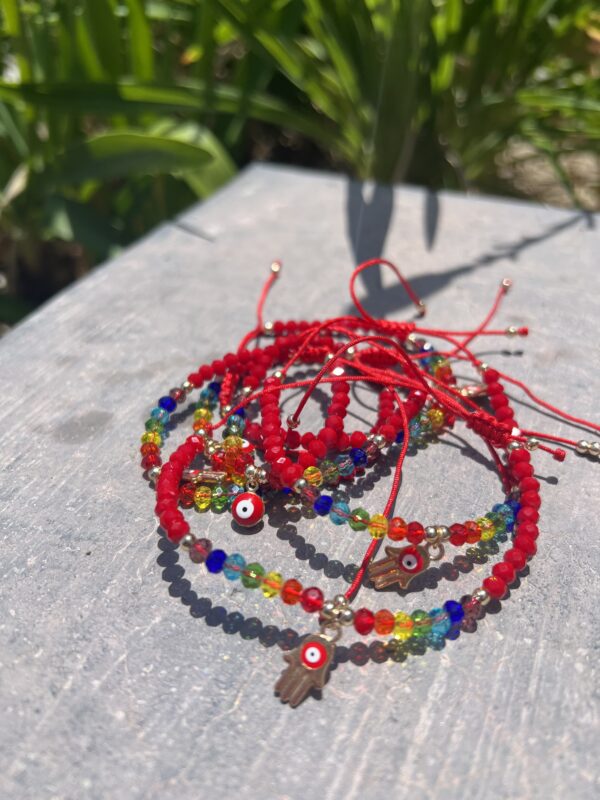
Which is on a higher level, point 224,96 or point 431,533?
point 224,96

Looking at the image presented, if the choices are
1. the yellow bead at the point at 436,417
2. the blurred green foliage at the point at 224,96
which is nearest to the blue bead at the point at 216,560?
the yellow bead at the point at 436,417

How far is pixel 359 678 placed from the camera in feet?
2.10

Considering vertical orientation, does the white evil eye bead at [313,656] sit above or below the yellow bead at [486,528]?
above

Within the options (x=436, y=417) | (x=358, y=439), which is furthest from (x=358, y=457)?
(x=436, y=417)

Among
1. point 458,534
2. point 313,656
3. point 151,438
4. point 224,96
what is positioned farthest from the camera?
point 224,96

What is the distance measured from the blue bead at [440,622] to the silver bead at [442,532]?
77 mm

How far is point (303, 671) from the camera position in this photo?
63cm

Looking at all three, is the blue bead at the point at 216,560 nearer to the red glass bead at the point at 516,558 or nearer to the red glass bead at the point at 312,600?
the red glass bead at the point at 312,600

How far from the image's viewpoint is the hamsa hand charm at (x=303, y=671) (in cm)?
62

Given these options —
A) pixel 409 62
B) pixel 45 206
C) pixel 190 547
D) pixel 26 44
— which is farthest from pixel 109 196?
pixel 190 547

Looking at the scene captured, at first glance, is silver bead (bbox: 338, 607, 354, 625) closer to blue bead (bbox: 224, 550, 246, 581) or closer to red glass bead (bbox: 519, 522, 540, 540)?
blue bead (bbox: 224, 550, 246, 581)

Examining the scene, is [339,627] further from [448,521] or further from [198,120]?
[198,120]

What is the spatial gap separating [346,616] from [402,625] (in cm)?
5

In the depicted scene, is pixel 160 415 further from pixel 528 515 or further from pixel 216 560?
pixel 528 515
